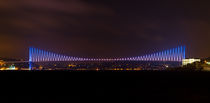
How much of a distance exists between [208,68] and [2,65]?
2109 inches

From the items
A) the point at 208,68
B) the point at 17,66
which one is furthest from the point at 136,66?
the point at 17,66

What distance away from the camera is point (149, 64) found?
6125cm

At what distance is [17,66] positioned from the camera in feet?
230

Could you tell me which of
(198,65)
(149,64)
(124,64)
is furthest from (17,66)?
(198,65)
